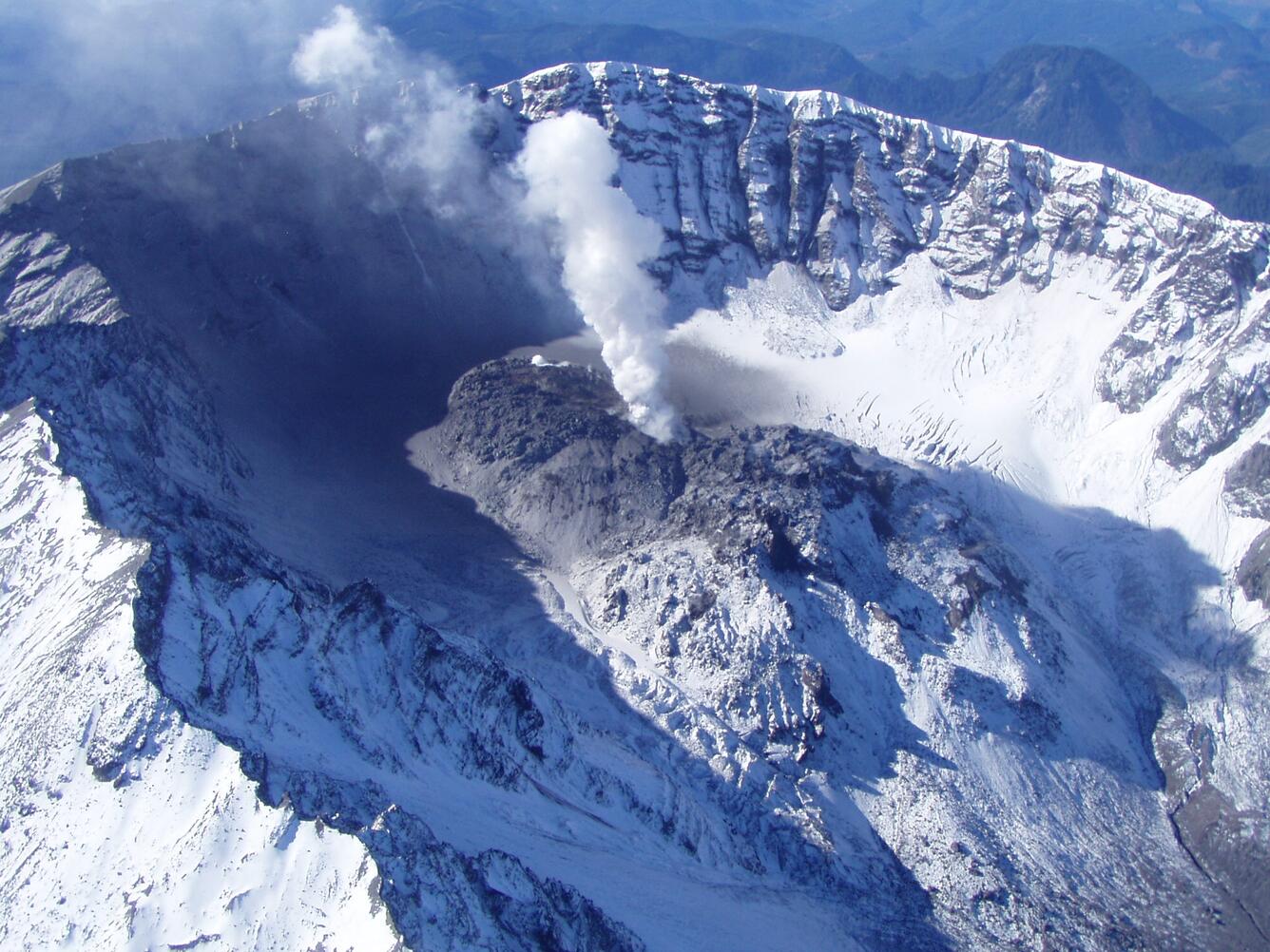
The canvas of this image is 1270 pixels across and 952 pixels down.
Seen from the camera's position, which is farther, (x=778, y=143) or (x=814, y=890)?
(x=778, y=143)

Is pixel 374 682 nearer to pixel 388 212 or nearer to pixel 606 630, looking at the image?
pixel 606 630

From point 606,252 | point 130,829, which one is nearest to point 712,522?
point 606,252

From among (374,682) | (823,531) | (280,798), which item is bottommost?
(823,531)

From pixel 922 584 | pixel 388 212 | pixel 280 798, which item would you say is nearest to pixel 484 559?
pixel 922 584

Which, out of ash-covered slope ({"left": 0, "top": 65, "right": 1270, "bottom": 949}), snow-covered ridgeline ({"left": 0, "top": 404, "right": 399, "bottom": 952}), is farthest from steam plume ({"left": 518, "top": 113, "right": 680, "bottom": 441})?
snow-covered ridgeline ({"left": 0, "top": 404, "right": 399, "bottom": 952})

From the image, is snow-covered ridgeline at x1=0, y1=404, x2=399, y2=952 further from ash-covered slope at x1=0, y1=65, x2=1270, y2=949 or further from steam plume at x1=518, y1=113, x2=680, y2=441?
steam plume at x1=518, y1=113, x2=680, y2=441

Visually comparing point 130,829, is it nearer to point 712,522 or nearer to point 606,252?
point 712,522
